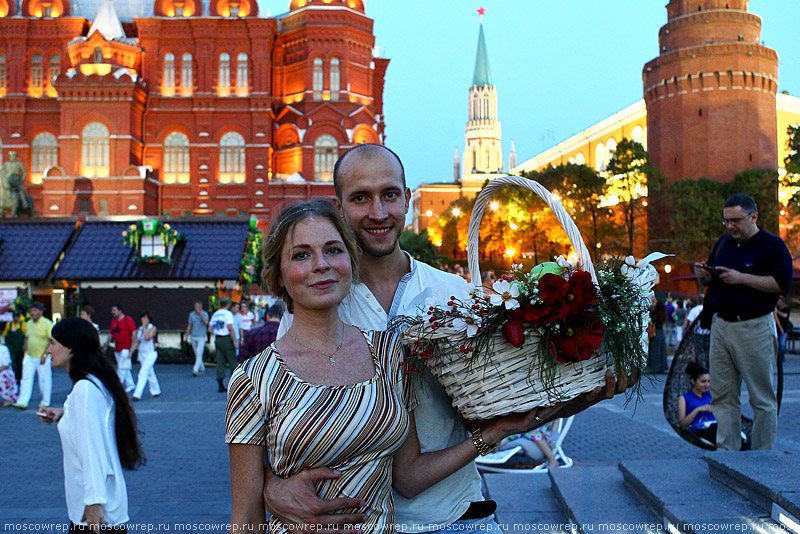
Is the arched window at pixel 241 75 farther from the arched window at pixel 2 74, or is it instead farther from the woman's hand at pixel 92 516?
the woman's hand at pixel 92 516

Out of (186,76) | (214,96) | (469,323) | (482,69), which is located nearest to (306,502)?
(469,323)

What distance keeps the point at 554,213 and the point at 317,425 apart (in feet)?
3.55

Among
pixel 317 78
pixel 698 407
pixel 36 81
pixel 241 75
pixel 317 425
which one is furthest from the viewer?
pixel 36 81

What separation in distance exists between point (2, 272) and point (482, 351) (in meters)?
19.5

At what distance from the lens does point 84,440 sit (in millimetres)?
3971

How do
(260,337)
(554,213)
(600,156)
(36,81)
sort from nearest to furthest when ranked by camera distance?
(554,213)
(260,337)
(36,81)
(600,156)

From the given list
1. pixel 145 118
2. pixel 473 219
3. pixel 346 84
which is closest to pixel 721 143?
pixel 346 84

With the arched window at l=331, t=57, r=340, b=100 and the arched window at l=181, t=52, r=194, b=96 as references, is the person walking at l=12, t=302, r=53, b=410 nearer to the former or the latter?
the arched window at l=331, t=57, r=340, b=100

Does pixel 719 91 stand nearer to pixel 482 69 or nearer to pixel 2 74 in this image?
pixel 2 74

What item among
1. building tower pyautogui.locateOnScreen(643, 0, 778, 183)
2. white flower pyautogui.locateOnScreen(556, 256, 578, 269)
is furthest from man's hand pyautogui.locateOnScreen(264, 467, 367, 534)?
building tower pyautogui.locateOnScreen(643, 0, 778, 183)

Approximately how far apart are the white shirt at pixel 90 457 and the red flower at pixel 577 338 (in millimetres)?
2957

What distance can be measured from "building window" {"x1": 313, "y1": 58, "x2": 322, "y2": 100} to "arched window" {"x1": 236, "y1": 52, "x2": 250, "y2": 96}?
4704mm

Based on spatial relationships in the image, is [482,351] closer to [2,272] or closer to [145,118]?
[2,272]

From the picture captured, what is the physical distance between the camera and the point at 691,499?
13.8 ft
